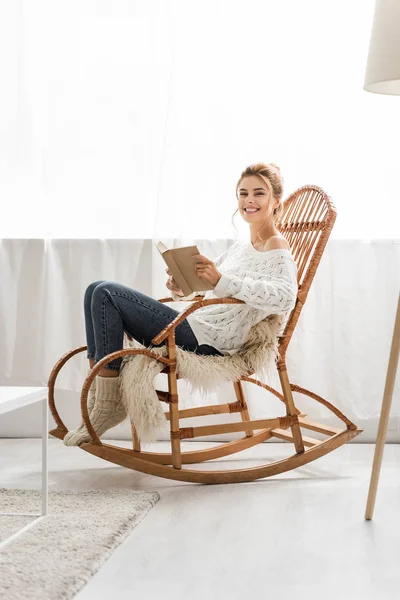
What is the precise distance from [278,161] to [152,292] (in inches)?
30.4

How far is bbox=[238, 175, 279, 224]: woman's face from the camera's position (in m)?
2.95

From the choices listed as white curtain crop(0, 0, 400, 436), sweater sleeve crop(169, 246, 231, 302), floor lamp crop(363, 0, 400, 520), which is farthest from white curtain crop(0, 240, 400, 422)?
floor lamp crop(363, 0, 400, 520)

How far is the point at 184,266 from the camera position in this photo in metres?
2.60

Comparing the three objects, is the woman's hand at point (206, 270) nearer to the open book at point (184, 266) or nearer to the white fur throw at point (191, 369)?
the open book at point (184, 266)

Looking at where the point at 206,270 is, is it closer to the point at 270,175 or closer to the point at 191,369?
the point at 191,369

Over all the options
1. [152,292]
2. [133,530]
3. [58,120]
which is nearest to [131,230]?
[152,292]

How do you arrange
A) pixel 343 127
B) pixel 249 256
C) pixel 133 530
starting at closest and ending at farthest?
pixel 133 530 → pixel 249 256 → pixel 343 127

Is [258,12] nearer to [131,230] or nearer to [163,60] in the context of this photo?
[163,60]

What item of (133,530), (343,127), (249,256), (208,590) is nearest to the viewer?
(208,590)

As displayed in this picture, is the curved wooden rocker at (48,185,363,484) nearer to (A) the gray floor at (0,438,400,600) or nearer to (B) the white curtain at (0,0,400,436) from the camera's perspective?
(A) the gray floor at (0,438,400,600)

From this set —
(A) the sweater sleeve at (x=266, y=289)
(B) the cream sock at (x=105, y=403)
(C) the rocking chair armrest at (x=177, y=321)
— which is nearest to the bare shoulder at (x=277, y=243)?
(A) the sweater sleeve at (x=266, y=289)

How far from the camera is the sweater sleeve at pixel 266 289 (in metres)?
2.66

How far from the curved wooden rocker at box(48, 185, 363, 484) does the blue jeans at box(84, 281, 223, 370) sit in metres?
0.11

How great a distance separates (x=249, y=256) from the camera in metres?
2.95
